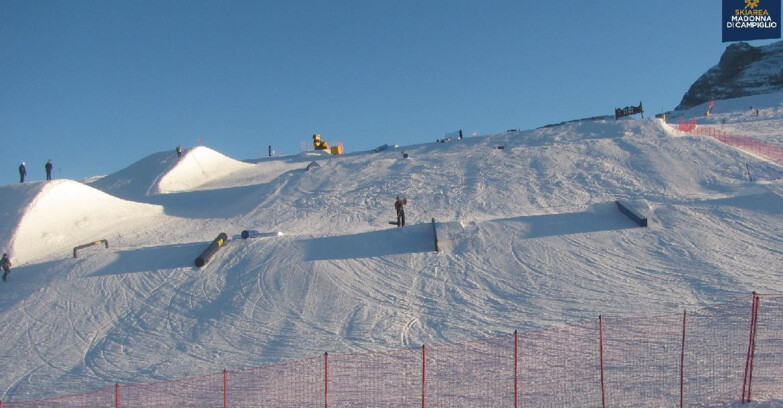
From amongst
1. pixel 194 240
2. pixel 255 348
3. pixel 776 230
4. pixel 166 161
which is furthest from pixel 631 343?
pixel 166 161

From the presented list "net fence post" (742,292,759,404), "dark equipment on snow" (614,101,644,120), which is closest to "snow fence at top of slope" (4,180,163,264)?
"net fence post" (742,292,759,404)

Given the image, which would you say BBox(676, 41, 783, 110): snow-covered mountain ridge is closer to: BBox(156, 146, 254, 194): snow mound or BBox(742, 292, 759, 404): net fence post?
BBox(156, 146, 254, 194): snow mound

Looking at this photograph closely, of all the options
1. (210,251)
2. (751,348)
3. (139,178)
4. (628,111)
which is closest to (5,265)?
(210,251)

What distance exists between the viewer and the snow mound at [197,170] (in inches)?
1209

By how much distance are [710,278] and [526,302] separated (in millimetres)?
4377

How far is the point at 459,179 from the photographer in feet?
85.1

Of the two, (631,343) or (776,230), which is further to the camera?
(776,230)

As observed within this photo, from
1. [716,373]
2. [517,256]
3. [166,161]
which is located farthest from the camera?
[166,161]

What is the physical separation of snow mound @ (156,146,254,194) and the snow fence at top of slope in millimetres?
5001

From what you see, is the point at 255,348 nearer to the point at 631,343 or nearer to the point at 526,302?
the point at 526,302

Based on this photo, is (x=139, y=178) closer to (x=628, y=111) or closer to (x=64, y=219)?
(x=64, y=219)

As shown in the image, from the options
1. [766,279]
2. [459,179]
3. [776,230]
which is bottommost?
[766,279]

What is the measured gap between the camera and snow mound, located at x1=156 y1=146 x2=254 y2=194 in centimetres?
3072

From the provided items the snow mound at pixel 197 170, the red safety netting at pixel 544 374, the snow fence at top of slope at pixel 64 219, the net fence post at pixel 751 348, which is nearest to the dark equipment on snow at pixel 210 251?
the red safety netting at pixel 544 374
